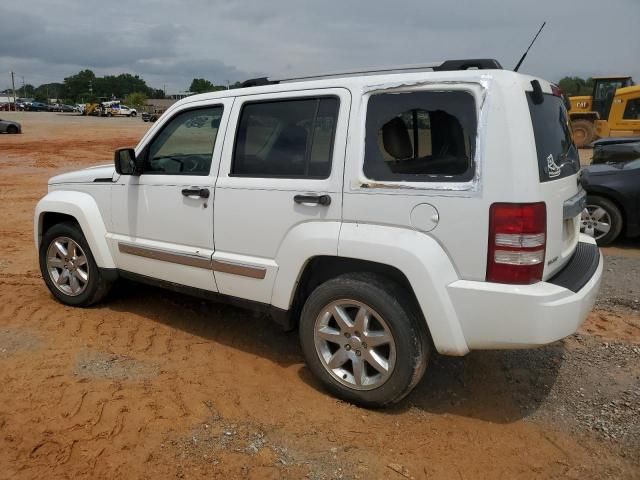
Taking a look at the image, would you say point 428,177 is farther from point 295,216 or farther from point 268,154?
point 268,154

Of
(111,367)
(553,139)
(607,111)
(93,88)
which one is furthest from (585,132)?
(93,88)

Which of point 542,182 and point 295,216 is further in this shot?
point 295,216

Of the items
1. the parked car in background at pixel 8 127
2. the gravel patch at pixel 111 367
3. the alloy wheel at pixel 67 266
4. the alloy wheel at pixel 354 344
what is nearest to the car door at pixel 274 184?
the alloy wheel at pixel 354 344

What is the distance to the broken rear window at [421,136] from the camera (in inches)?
113

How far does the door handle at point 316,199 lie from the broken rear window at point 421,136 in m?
0.29

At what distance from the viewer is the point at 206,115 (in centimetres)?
404

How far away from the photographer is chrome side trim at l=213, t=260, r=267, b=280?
361 centimetres

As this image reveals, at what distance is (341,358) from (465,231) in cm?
112

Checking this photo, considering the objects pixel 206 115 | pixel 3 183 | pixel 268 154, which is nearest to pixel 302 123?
pixel 268 154

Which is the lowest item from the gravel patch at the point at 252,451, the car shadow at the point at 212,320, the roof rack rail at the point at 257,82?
the gravel patch at the point at 252,451

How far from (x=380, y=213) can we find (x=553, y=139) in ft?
3.58

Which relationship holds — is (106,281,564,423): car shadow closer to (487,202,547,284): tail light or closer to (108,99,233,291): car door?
(108,99,233,291): car door

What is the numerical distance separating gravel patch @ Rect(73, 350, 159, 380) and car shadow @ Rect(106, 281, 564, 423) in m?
0.64

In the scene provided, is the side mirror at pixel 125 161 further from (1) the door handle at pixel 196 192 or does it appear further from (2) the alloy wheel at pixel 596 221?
(2) the alloy wheel at pixel 596 221
